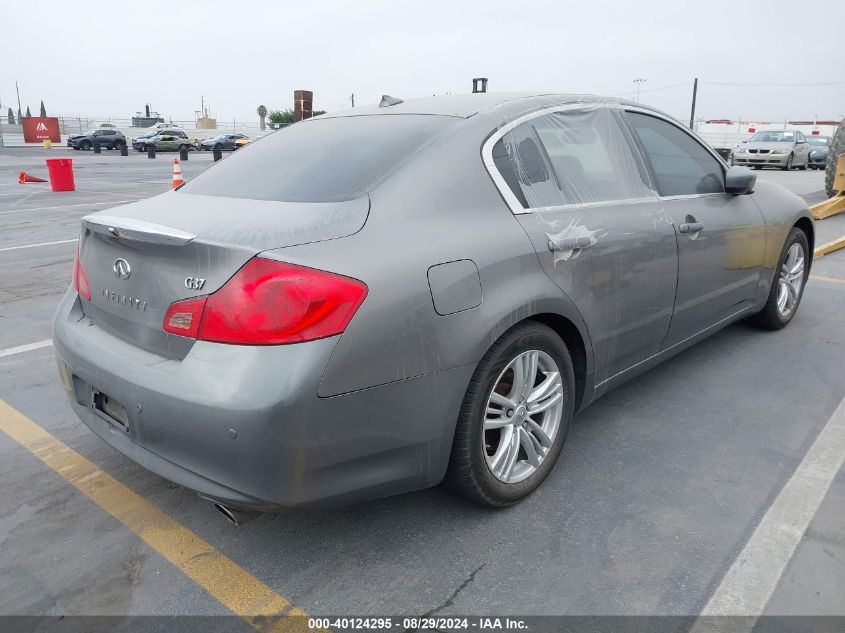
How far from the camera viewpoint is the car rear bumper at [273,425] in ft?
6.32

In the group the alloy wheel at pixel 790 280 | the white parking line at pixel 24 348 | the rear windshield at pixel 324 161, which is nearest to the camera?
the rear windshield at pixel 324 161

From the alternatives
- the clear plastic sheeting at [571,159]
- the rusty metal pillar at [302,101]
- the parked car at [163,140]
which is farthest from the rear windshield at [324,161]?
the parked car at [163,140]

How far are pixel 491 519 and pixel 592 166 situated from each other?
1606 millimetres

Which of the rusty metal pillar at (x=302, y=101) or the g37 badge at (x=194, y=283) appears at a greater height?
the rusty metal pillar at (x=302, y=101)

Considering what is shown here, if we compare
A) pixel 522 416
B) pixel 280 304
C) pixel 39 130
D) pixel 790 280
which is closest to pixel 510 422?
pixel 522 416

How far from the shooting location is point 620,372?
3.18 m

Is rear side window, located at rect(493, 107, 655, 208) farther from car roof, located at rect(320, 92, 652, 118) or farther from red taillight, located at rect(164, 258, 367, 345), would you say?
red taillight, located at rect(164, 258, 367, 345)

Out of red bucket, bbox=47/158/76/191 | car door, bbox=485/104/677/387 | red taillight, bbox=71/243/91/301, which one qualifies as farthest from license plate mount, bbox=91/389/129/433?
red bucket, bbox=47/158/76/191

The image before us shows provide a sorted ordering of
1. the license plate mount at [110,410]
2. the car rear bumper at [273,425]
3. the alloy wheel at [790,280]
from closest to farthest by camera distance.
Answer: the car rear bumper at [273,425] < the license plate mount at [110,410] < the alloy wheel at [790,280]

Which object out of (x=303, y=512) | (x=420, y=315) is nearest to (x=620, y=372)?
(x=420, y=315)

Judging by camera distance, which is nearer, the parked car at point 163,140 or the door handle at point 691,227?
the door handle at point 691,227

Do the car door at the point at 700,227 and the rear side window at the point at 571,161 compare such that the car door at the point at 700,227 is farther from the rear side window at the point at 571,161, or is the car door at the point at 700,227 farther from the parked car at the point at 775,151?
the parked car at the point at 775,151

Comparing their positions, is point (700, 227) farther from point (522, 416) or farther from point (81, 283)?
point (81, 283)

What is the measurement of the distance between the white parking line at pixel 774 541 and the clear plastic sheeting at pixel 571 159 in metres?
1.41
